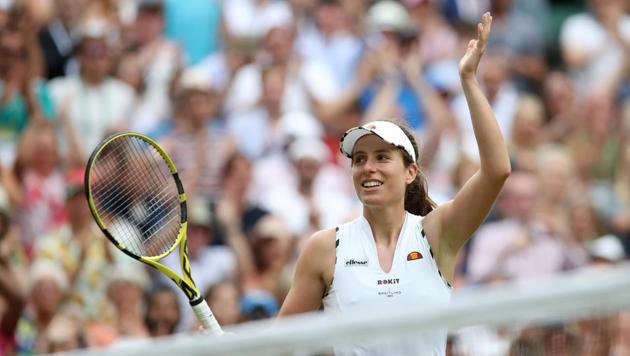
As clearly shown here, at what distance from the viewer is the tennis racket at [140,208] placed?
223 inches

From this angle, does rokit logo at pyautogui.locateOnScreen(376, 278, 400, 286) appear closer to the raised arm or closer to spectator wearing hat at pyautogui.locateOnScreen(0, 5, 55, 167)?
the raised arm

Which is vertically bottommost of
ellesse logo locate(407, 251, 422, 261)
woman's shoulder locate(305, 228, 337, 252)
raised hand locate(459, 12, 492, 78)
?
ellesse logo locate(407, 251, 422, 261)

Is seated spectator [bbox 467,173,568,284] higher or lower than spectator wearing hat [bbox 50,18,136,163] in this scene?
lower

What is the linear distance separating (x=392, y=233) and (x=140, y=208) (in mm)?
1609

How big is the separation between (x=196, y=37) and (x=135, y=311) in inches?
117

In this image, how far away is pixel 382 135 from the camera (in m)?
5.42

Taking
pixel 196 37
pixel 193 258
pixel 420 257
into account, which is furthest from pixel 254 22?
pixel 420 257

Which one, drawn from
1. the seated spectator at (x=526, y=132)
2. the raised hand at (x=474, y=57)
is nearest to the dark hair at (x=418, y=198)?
the raised hand at (x=474, y=57)

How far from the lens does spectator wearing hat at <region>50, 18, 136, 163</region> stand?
390 inches

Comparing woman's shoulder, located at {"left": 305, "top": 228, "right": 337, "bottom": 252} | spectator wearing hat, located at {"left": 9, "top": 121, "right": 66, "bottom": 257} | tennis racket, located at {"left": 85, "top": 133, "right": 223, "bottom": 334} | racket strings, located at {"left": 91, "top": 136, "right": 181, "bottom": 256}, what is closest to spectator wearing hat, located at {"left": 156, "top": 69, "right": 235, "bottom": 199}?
spectator wearing hat, located at {"left": 9, "top": 121, "right": 66, "bottom": 257}

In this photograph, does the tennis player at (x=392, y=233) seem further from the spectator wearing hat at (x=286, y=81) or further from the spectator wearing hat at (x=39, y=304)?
the spectator wearing hat at (x=286, y=81)

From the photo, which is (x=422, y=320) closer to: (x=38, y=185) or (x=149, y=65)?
(x=38, y=185)

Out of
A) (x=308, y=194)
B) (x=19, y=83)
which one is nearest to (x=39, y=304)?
Answer: (x=19, y=83)

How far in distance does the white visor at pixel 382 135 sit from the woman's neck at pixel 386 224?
24 centimetres
